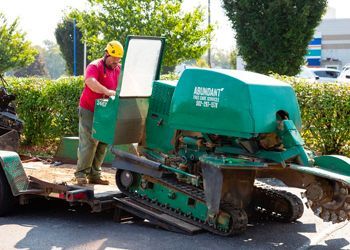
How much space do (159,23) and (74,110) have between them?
4906 millimetres

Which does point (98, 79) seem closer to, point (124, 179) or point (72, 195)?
point (124, 179)

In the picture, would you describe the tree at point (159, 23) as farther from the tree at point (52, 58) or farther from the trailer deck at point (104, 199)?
the tree at point (52, 58)

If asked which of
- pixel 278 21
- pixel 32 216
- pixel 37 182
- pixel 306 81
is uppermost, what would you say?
pixel 278 21

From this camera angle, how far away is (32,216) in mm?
7449

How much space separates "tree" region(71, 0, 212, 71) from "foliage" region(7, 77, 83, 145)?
434 cm

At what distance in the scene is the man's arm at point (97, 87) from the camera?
7207 millimetres

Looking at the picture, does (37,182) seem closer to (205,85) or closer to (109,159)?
(109,159)

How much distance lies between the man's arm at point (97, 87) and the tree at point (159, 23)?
925 centimetres

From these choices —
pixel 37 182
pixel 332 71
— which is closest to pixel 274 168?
pixel 37 182

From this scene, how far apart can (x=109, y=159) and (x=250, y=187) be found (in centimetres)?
268

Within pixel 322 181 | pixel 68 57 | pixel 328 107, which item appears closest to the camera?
pixel 322 181

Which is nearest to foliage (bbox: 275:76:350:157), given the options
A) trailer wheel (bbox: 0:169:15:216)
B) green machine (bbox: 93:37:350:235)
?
green machine (bbox: 93:37:350:235)

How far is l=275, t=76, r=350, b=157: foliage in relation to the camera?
1065 centimetres

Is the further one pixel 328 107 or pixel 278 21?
pixel 278 21
